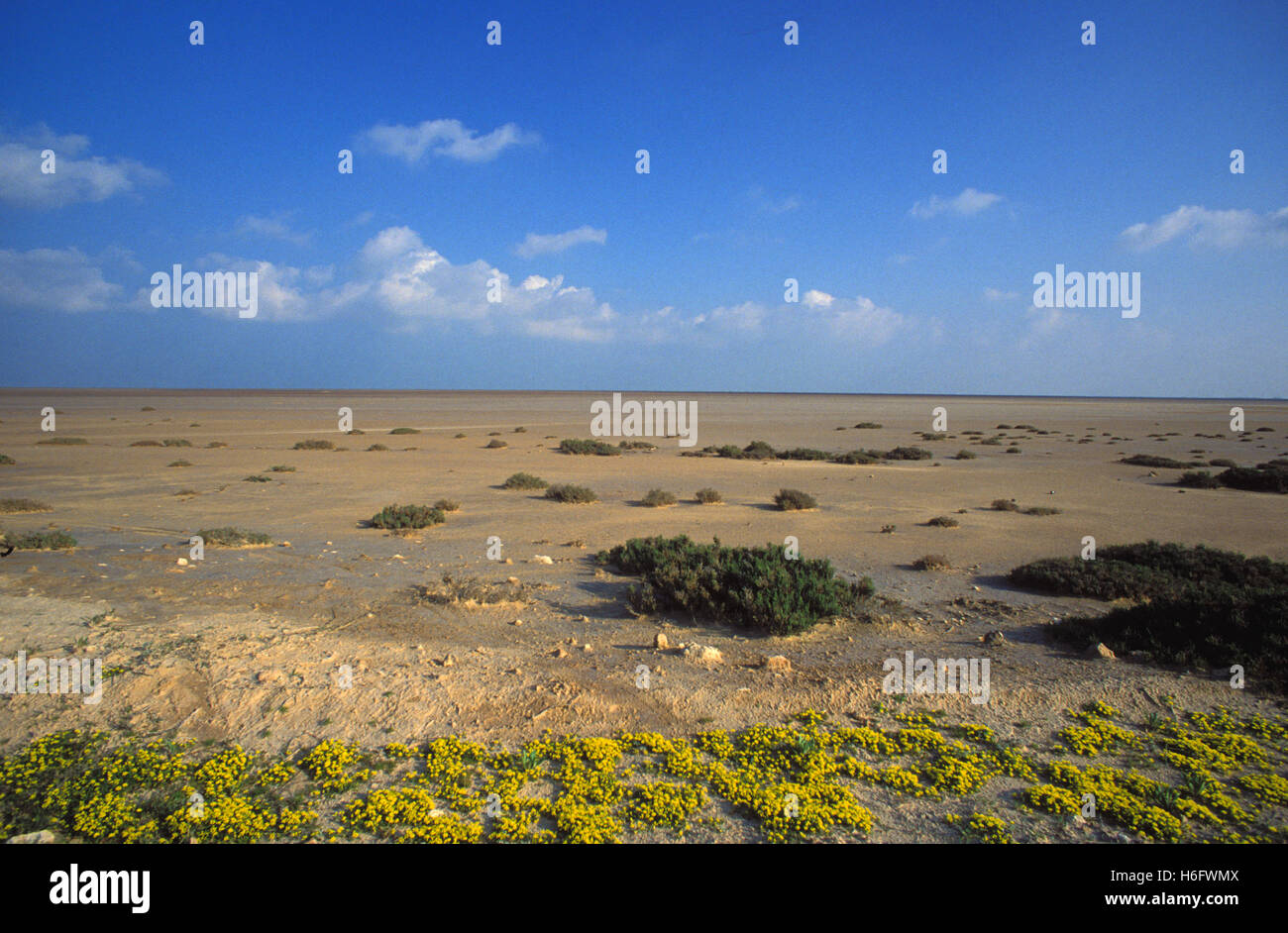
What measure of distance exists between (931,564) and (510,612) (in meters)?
6.23

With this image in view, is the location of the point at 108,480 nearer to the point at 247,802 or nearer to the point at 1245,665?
the point at 247,802

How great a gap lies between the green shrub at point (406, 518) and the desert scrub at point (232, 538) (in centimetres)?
194

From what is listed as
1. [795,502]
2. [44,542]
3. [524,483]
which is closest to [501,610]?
[44,542]

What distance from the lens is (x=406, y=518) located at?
12.1m

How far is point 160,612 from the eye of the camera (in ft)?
22.7

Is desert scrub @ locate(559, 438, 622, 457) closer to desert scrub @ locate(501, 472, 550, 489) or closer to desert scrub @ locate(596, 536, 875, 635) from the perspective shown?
desert scrub @ locate(501, 472, 550, 489)

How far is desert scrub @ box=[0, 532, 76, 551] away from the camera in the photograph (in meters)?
9.53

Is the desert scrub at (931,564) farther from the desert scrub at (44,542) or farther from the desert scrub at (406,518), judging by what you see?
the desert scrub at (44,542)

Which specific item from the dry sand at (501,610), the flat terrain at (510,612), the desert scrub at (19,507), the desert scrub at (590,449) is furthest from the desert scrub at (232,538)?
the desert scrub at (590,449)

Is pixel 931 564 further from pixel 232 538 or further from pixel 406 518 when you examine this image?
pixel 232 538

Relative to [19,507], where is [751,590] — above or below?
below

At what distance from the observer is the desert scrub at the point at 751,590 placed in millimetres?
6742

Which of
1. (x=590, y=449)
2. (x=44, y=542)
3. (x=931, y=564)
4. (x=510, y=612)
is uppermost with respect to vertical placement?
(x=590, y=449)

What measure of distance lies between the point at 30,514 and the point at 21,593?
7397 millimetres
